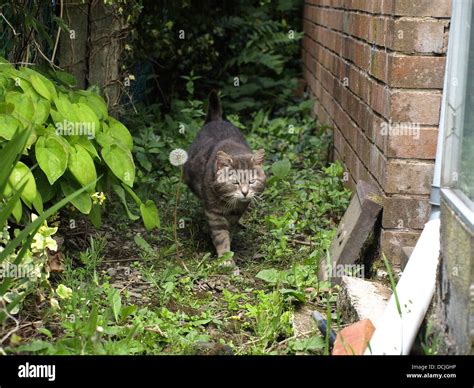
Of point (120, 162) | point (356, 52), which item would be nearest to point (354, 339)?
point (120, 162)

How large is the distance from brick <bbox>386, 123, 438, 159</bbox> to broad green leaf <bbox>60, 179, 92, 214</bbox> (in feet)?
5.24

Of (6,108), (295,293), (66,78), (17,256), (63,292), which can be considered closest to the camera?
(17,256)

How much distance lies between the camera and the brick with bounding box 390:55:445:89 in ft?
13.1

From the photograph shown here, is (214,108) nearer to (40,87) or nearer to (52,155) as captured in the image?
(40,87)

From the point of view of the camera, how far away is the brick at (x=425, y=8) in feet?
12.8

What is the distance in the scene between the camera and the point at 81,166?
390cm

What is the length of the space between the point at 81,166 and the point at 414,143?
5.65 feet

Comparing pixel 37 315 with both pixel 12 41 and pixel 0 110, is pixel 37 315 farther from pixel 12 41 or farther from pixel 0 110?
pixel 12 41

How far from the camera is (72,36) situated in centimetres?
516

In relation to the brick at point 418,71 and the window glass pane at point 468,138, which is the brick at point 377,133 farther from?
the window glass pane at point 468,138

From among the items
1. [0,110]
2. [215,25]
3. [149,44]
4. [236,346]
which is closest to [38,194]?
[0,110]

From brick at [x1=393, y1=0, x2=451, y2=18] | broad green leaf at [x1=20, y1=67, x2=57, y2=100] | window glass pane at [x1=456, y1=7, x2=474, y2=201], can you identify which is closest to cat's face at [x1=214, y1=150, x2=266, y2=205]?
broad green leaf at [x1=20, y1=67, x2=57, y2=100]

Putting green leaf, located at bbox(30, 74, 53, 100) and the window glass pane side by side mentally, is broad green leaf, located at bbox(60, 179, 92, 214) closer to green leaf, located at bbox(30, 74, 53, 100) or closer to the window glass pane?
green leaf, located at bbox(30, 74, 53, 100)

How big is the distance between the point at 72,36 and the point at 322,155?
255 cm
